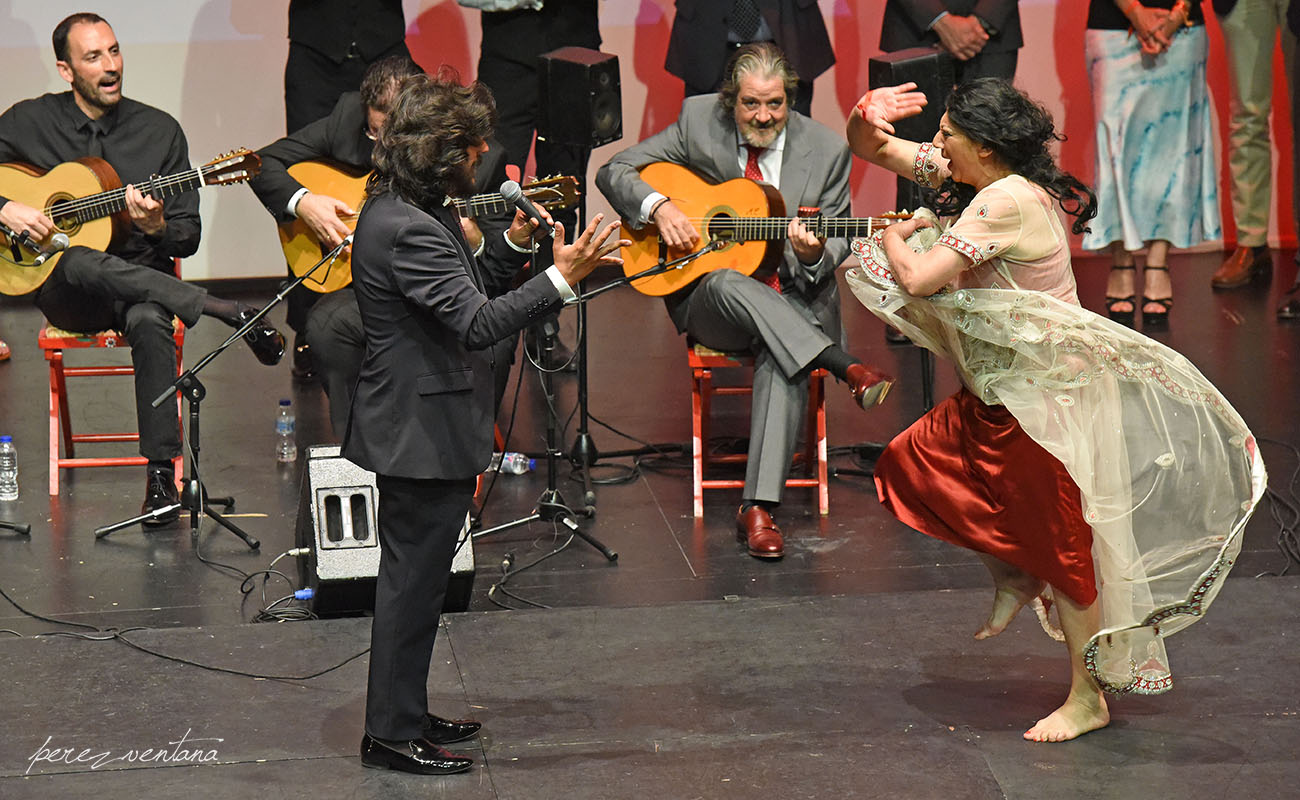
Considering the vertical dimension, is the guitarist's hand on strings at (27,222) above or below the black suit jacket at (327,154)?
below

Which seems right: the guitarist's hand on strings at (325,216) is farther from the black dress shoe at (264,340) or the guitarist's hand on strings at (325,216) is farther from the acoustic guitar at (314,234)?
the black dress shoe at (264,340)

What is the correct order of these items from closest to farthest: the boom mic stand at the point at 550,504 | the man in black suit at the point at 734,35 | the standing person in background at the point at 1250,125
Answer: the boom mic stand at the point at 550,504 → the man in black suit at the point at 734,35 → the standing person in background at the point at 1250,125

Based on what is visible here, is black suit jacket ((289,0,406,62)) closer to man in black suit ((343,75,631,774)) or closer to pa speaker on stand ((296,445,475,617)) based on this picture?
pa speaker on stand ((296,445,475,617))

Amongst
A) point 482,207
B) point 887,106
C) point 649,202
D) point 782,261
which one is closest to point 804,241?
point 782,261

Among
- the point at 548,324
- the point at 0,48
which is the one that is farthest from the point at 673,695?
the point at 0,48

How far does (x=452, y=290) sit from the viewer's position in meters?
3.28

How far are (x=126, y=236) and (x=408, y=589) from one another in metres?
2.72

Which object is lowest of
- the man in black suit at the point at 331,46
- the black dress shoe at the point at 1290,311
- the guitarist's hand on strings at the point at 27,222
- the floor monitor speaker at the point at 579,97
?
the black dress shoe at the point at 1290,311

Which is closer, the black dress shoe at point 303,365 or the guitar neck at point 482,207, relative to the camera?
the guitar neck at point 482,207

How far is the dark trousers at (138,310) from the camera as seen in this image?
17.6 ft

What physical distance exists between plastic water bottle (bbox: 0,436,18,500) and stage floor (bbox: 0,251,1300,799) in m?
0.08

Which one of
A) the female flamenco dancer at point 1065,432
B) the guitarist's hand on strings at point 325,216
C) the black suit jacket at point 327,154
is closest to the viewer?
the female flamenco dancer at point 1065,432

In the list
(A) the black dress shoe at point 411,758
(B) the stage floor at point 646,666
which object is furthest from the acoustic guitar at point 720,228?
(A) the black dress shoe at point 411,758

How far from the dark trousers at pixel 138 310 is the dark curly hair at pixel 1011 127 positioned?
2898 millimetres
